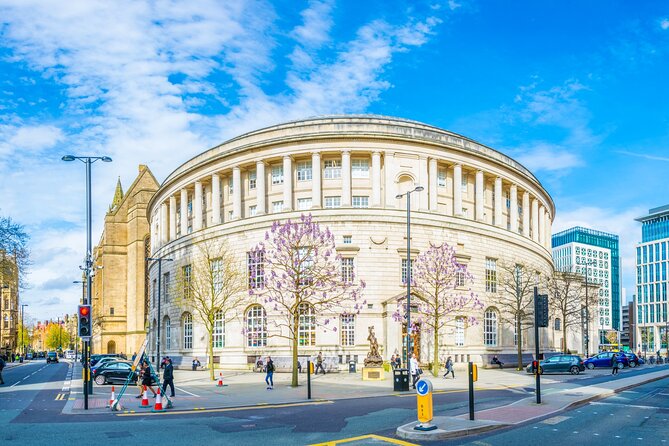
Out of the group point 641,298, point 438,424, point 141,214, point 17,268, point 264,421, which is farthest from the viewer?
point 641,298

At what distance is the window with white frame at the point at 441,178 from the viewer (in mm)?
60953

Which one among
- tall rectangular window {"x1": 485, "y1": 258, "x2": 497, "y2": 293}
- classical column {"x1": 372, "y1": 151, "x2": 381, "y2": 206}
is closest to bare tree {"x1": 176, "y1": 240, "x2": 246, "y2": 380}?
classical column {"x1": 372, "y1": 151, "x2": 381, "y2": 206}

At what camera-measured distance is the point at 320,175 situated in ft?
189

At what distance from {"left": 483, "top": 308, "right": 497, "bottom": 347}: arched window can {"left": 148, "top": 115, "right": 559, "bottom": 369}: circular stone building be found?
10 cm

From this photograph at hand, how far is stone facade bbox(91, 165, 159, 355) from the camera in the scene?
101062 mm

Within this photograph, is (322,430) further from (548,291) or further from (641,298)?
(641,298)

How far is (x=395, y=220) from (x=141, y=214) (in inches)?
2261

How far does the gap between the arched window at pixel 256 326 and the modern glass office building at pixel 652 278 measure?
444 feet

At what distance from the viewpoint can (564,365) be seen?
4800 centimetres

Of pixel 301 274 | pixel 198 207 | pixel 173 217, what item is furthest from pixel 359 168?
pixel 173 217

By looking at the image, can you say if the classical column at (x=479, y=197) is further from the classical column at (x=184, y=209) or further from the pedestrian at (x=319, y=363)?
the classical column at (x=184, y=209)

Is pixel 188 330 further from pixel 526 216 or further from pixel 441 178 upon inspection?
pixel 526 216

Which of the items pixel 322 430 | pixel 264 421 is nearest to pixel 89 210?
pixel 264 421

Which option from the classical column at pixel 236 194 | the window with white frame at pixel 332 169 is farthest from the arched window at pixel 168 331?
the window with white frame at pixel 332 169
